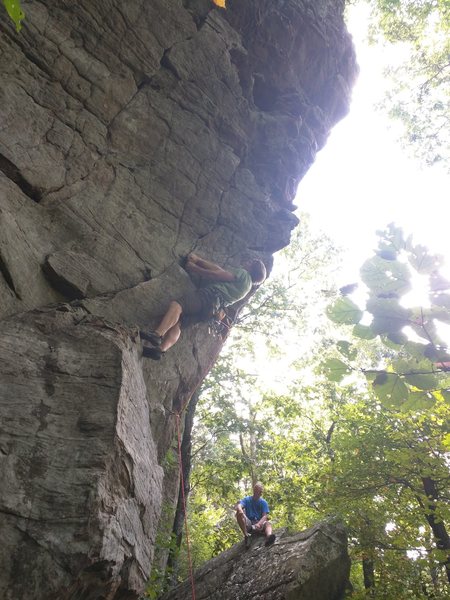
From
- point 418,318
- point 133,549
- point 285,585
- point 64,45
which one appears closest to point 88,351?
point 133,549

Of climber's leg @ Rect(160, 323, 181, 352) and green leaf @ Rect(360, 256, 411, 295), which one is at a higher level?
climber's leg @ Rect(160, 323, 181, 352)

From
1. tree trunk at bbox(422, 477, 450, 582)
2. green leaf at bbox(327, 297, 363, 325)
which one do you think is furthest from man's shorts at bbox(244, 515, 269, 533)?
green leaf at bbox(327, 297, 363, 325)

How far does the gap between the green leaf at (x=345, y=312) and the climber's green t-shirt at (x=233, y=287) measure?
5725mm

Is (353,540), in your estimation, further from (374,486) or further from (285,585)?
(285,585)

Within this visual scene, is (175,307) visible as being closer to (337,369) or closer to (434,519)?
(337,369)

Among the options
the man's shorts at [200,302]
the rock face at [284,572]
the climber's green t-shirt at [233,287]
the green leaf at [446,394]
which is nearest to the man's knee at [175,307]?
the man's shorts at [200,302]

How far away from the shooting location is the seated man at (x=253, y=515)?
342 inches

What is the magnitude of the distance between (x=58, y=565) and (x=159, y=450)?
3.70 meters

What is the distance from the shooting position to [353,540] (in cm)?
1040

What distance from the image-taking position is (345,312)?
2.42 meters

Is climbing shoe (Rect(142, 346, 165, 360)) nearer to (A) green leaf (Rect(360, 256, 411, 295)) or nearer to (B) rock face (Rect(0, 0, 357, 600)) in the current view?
(B) rock face (Rect(0, 0, 357, 600))

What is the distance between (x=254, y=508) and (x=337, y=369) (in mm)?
7725

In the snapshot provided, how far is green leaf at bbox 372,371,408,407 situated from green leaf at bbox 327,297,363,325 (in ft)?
1.31

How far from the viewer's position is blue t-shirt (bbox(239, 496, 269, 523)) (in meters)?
9.03
